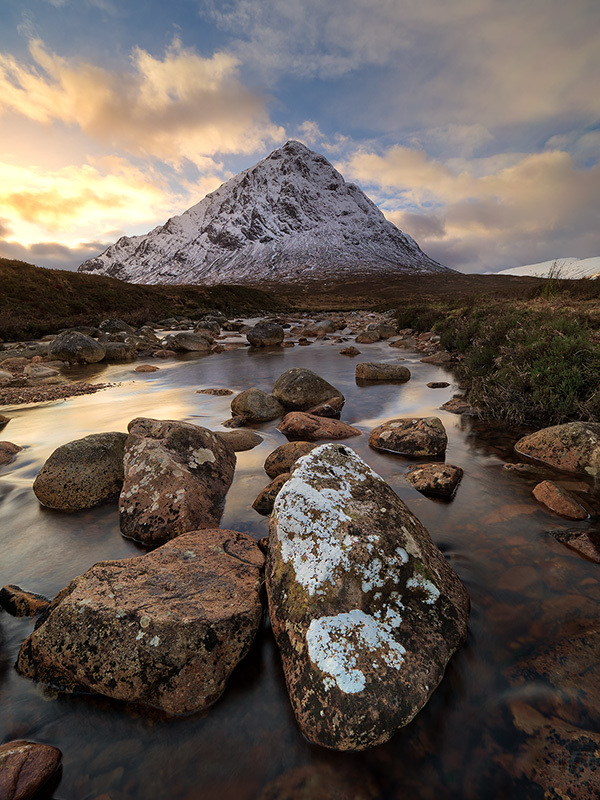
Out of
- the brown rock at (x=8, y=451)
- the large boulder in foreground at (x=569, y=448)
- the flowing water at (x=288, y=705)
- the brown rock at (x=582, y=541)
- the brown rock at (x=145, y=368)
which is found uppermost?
the large boulder in foreground at (x=569, y=448)

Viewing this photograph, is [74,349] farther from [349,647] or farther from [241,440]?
[349,647]

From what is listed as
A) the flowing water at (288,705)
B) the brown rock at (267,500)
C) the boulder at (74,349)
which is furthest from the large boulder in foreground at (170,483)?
the boulder at (74,349)

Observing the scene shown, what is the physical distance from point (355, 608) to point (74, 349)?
19.9 meters

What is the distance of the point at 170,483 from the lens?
477cm

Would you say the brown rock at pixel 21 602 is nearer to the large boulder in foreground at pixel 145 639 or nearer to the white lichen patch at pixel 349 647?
the large boulder in foreground at pixel 145 639

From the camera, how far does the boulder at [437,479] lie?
18.1 ft

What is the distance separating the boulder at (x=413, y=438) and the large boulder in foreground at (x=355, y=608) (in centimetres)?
351

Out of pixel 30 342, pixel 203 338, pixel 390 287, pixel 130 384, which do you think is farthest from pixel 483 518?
pixel 390 287

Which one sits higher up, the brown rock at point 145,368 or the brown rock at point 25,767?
the brown rock at point 25,767

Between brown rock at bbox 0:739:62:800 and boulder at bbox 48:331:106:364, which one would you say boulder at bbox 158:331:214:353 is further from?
brown rock at bbox 0:739:62:800

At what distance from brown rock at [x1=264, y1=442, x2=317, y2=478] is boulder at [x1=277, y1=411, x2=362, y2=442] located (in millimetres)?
1674

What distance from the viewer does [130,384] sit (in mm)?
14633

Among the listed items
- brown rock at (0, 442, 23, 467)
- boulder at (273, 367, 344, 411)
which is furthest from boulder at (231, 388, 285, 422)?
brown rock at (0, 442, 23, 467)

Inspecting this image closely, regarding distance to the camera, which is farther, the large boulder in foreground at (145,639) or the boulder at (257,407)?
the boulder at (257,407)
